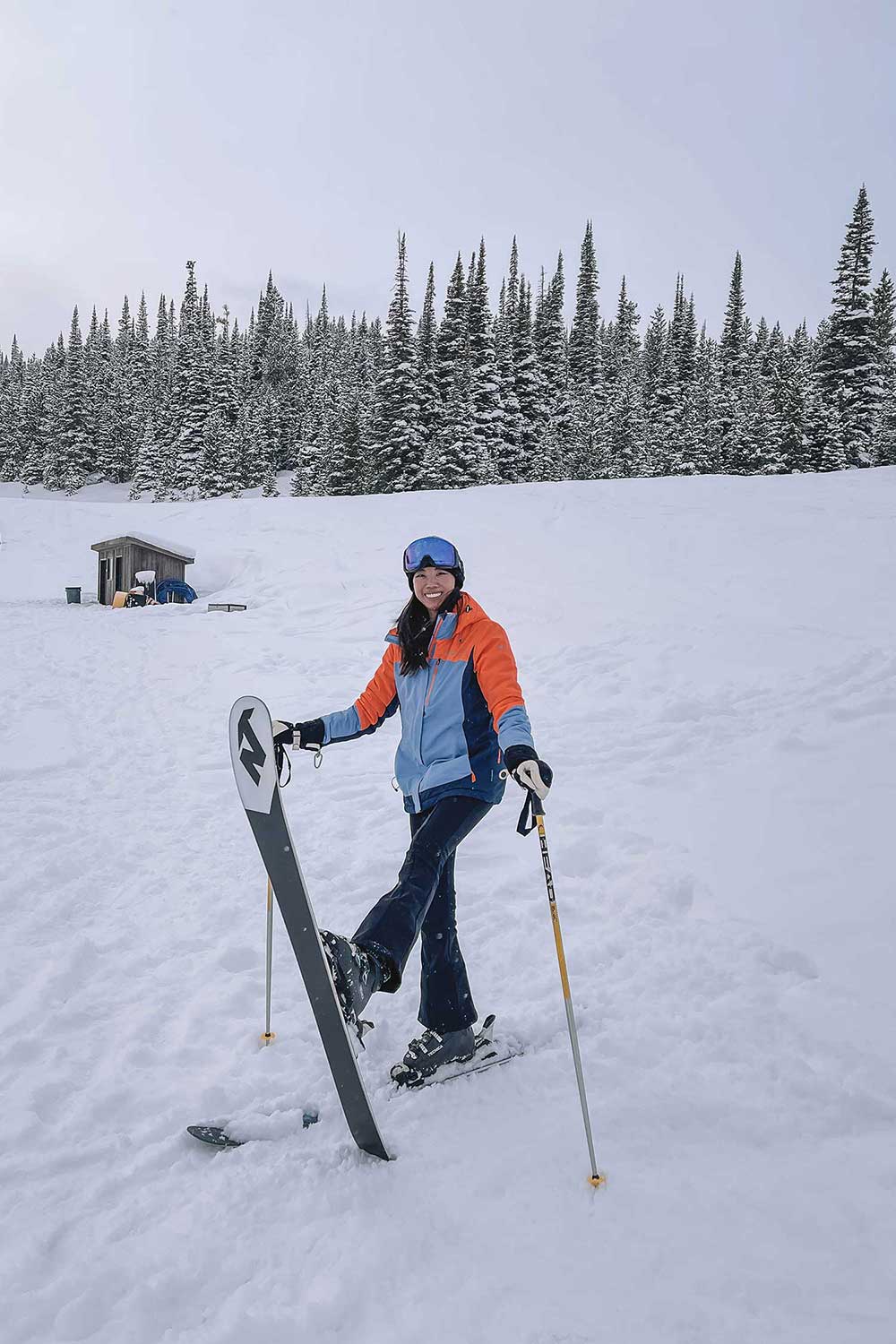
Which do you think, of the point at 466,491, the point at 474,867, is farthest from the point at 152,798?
the point at 466,491

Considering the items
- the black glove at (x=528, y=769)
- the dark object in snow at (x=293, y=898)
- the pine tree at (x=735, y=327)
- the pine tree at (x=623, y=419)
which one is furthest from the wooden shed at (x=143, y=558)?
the pine tree at (x=735, y=327)

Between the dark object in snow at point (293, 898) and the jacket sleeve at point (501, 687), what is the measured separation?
0.84 meters

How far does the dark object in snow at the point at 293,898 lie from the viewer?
237 cm

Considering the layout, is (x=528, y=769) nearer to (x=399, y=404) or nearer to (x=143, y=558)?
(x=143, y=558)

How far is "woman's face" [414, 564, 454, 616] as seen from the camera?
10.3 ft

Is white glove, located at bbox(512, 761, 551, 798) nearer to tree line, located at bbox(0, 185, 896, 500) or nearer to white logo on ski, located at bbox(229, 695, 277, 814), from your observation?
white logo on ski, located at bbox(229, 695, 277, 814)

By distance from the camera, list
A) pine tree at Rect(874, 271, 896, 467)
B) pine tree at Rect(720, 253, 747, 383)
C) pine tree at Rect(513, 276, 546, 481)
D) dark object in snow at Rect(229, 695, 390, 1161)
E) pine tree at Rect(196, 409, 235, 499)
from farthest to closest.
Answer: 1. pine tree at Rect(720, 253, 747, 383)
2. pine tree at Rect(196, 409, 235, 499)
3. pine tree at Rect(513, 276, 546, 481)
4. pine tree at Rect(874, 271, 896, 467)
5. dark object in snow at Rect(229, 695, 390, 1161)

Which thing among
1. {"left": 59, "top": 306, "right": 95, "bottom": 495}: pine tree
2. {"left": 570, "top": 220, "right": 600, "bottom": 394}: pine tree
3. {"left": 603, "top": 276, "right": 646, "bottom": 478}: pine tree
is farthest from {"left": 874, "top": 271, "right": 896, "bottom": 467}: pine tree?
{"left": 59, "top": 306, "right": 95, "bottom": 495}: pine tree

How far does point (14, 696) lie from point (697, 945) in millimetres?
9083

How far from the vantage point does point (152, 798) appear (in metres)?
6.58

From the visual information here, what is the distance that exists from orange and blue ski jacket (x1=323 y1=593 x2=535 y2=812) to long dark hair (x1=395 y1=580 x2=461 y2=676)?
0.08 feet

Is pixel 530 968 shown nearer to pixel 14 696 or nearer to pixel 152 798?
pixel 152 798

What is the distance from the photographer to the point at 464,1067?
3076 mm

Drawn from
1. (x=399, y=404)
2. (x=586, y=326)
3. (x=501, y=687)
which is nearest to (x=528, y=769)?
(x=501, y=687)
